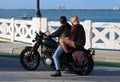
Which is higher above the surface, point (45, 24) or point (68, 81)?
point (45, 24)

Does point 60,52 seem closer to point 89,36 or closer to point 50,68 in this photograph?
point 50,68

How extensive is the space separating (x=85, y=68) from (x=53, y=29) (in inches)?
373

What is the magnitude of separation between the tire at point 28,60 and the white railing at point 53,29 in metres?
6.57

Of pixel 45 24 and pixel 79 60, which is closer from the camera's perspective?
pixel 79 60

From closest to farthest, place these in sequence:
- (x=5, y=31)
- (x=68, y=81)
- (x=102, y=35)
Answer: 1. (x=68, y=81)
2. (x=102, y=35)
3. (x=5, y=31)

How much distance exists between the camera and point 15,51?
832 inches

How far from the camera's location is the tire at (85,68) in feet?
43.4

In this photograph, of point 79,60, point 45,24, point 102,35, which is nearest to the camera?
point 79,60

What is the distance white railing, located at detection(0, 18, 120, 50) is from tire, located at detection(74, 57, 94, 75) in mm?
6831

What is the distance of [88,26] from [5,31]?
311 inches

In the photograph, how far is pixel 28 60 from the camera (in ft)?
46.4

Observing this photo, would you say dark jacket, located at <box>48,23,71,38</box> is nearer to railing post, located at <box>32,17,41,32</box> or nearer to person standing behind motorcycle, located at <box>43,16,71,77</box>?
person standing behind motorcycle, located at <box>43,16,71,77</box>

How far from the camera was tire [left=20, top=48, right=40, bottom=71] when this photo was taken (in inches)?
554

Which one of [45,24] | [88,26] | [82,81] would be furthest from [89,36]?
[82,81]
